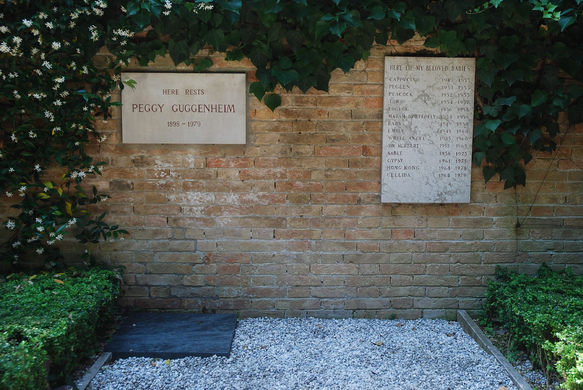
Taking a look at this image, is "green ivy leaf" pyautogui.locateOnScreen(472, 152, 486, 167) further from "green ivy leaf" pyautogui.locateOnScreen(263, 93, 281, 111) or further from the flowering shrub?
the flowering shrub

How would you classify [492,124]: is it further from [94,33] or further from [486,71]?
[94,33]

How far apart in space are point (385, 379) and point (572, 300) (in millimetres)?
1395

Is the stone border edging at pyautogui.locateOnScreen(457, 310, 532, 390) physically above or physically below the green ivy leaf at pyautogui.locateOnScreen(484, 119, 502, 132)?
below

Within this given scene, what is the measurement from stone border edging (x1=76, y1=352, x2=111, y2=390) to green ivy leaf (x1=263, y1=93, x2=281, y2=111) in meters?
2.15

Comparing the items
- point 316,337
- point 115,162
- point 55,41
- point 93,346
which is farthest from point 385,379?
point 55,41

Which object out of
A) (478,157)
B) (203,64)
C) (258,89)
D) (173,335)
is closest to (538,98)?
(478,157)

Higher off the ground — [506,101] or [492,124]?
[506,101]

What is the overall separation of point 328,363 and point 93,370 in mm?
1537

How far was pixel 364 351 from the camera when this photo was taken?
336 cm

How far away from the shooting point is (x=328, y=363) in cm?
318

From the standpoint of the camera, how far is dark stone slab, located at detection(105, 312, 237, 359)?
3227 millimetres

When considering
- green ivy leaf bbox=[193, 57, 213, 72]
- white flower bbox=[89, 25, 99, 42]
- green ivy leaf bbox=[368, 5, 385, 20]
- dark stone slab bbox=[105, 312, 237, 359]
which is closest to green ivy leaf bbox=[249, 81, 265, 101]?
green ivy leaf bbox=[193, 57, 213, 72]

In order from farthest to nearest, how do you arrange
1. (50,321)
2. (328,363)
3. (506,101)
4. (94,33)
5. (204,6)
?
(506,101) < (94,33) < (204,6) < (328,363) < (50,321)

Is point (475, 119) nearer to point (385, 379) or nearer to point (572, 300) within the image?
point (572, 300)
